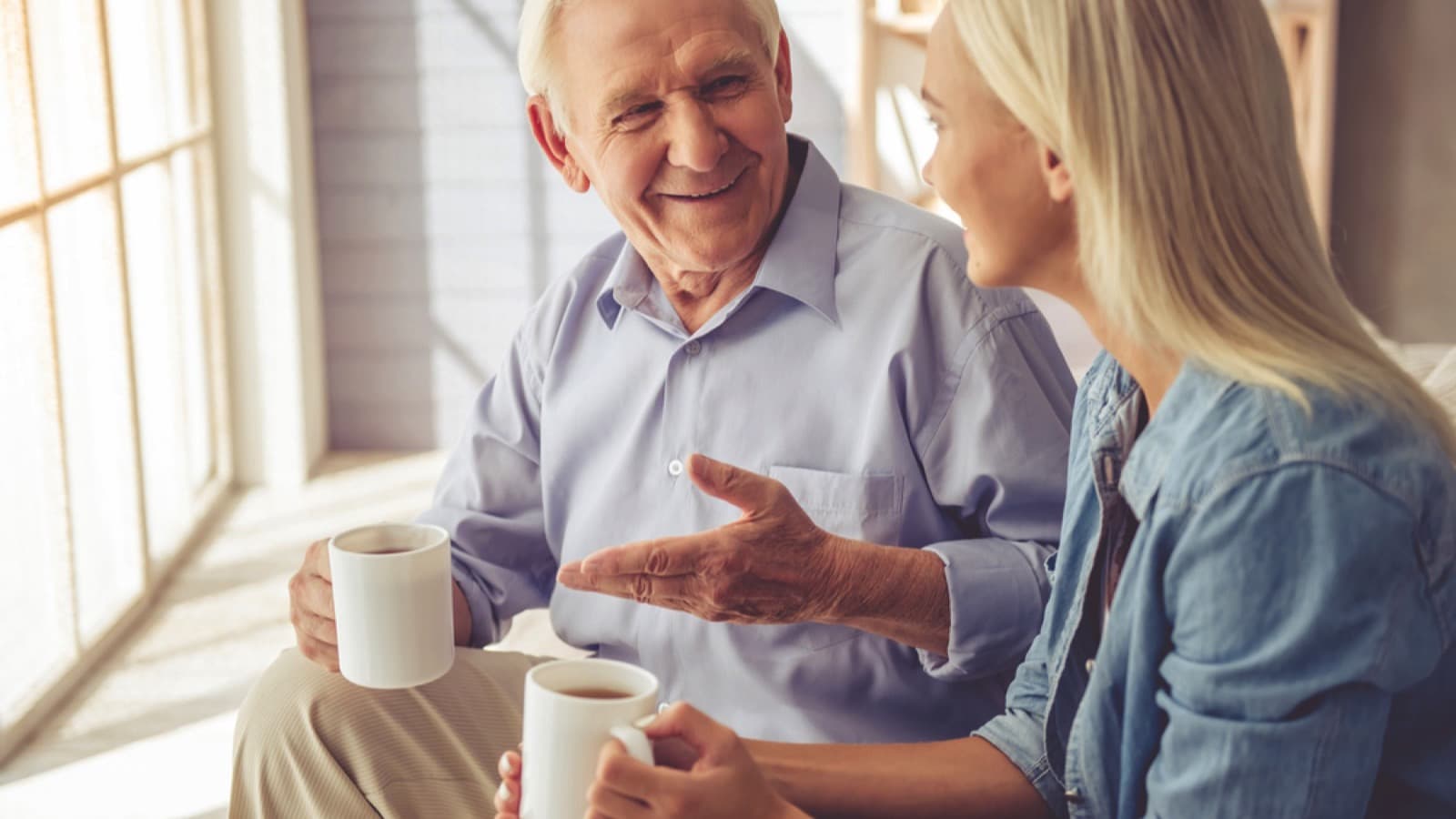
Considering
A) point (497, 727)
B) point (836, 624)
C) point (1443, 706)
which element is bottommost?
point (497, 727)

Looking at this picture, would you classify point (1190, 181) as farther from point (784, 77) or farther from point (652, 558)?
point (784, 77)

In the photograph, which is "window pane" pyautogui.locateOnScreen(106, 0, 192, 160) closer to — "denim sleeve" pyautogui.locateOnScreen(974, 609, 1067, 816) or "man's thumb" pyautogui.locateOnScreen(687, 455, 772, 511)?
"man's thumb" pyautogui.locateOnScreen(687, 455, 772, 511)

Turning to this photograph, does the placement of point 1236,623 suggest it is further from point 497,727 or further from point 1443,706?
point 497,727

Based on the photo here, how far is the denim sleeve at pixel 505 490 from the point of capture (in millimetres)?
1767

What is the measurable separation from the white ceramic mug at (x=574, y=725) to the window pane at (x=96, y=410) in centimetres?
221

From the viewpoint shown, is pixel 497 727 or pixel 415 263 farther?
pixel 415 263

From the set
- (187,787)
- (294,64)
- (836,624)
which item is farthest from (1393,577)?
(294,64)

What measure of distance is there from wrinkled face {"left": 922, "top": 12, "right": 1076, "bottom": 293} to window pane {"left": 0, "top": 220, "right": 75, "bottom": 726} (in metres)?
2.08

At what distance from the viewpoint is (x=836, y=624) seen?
1529 millimetres

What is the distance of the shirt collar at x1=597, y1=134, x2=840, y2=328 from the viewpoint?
163 cm

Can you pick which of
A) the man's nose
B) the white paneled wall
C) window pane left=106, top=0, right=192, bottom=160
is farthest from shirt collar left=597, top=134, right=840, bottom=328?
the white paneled wall

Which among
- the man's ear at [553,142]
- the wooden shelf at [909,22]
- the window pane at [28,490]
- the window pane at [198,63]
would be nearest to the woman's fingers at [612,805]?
the man's ear at [553,142]

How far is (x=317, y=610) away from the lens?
1.53 m

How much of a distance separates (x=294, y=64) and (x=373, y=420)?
112cm
